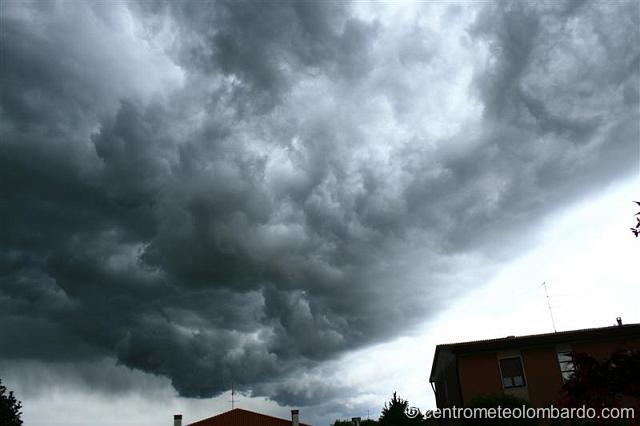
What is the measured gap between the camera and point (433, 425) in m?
38.8

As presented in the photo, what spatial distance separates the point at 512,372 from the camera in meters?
29.4

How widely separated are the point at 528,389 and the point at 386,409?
865 centimetres

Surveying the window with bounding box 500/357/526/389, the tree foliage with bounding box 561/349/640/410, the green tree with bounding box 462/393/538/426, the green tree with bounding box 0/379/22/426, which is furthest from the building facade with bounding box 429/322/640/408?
the green tree with bounding box 0/379/22/426

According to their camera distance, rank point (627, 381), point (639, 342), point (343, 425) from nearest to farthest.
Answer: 1. point (627, 381)
2. point (639, 342)
3. point (343, 425)

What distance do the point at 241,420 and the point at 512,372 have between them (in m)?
27.2

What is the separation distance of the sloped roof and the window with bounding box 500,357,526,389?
24472 mm

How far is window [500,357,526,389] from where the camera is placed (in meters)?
29.0

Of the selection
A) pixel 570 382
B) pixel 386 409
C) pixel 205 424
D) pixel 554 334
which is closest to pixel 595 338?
pixel 554 334

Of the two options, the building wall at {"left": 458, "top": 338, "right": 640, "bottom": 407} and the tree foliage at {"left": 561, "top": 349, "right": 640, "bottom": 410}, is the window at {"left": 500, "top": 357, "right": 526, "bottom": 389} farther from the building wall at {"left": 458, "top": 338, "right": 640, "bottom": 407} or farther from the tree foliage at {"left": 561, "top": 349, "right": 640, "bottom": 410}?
the tree foliage at {"left": 561, "top": 349, "right": 640, "bottom": 410}

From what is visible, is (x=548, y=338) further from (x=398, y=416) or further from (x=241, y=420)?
(x=241, y=420)

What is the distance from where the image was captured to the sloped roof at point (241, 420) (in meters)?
45.8

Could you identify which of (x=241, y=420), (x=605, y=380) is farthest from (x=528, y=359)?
(x=241, y=420)

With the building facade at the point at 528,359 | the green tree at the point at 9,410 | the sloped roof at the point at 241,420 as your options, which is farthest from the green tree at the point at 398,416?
the green tree at the point at 9,410

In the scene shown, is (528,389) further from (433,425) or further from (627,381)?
(627,381)
